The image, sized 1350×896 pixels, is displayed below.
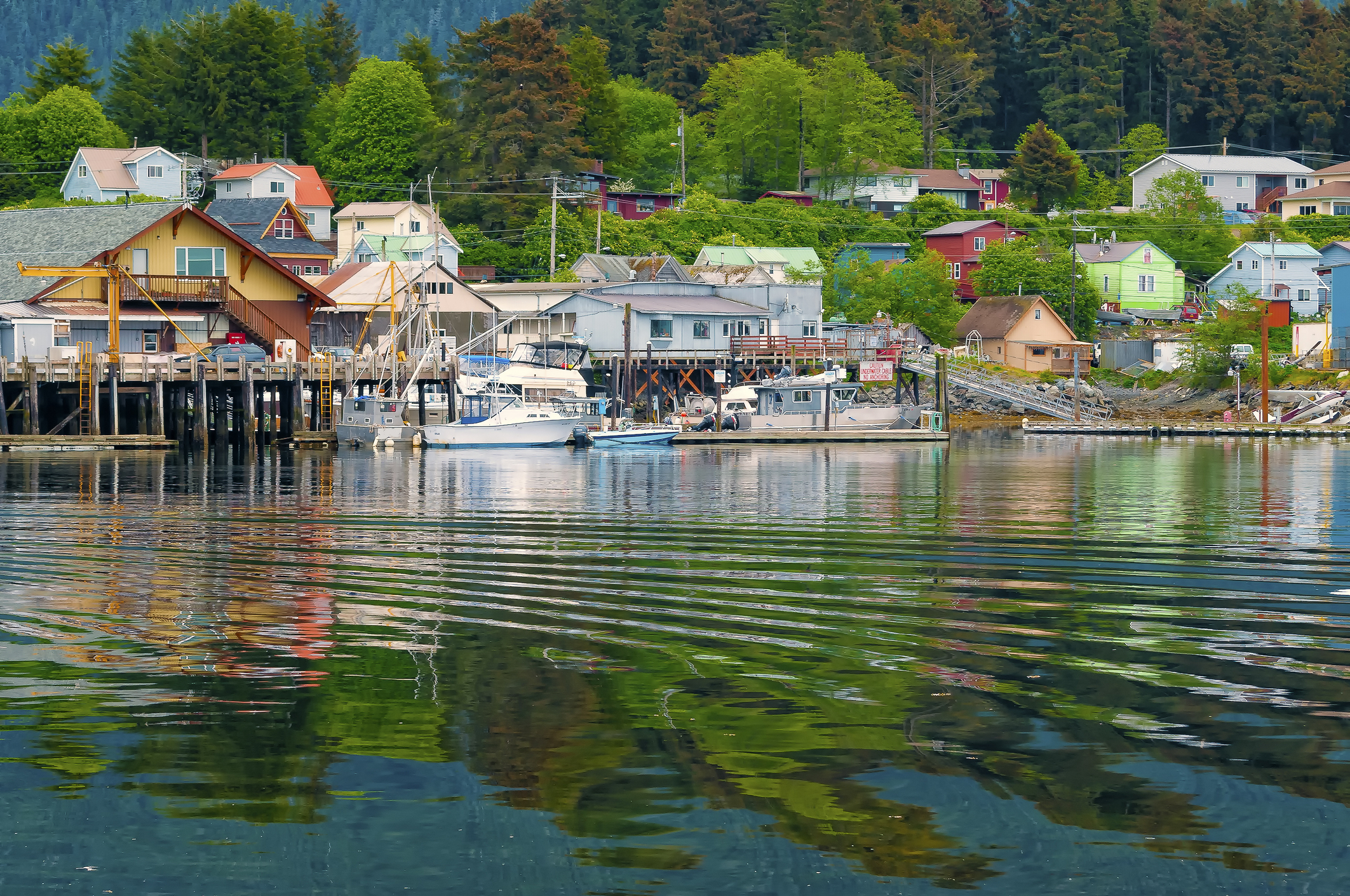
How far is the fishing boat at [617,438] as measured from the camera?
68500 millimetres

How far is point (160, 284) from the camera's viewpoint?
67.3m

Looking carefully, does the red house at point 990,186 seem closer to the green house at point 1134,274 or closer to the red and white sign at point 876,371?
the green house at point 1134,274

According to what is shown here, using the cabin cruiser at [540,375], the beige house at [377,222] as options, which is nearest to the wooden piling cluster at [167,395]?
the cabin cruiser at [540,375]

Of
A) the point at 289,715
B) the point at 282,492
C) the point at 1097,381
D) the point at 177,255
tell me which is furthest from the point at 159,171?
the point at 289,715

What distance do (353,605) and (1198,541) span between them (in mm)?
14131

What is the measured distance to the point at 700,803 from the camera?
1010cm

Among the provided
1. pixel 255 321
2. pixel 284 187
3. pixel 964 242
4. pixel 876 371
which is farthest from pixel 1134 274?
pixel 255 321

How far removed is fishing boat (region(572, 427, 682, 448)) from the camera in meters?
68.5

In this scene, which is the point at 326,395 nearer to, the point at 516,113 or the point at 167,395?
the point at 167,395

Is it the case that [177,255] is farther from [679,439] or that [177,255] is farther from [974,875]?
[974,875]

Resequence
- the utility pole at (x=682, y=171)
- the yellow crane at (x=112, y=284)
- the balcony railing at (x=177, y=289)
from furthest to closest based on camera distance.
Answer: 1. the utility pole at (x=682, y=171)
2. the balcony railing at (x=177, y=289)
3. the yellow crane at (x=112, y=284)

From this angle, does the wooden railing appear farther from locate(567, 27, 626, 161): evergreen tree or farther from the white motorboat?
locate(567, 27, 626, 161): evergreen tree

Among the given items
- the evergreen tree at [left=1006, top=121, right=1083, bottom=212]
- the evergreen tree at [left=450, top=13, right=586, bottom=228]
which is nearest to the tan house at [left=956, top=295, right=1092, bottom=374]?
the evergreen tree at [left=450, top=13, right=586, bottom=228]

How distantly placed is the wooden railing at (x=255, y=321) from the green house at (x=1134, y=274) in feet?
215
